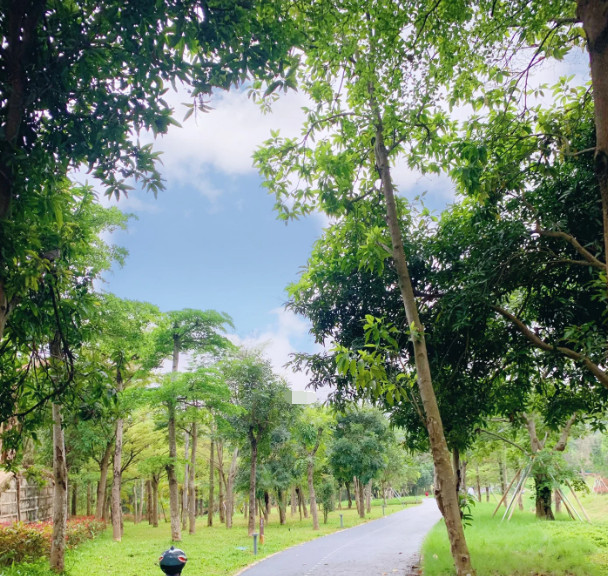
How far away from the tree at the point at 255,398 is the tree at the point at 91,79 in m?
17.0

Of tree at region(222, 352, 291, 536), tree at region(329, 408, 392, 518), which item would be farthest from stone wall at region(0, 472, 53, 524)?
tree at region(329, 408, 392, 518)

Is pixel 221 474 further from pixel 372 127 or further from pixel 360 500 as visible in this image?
pixel 372 127

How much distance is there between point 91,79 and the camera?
346 centimetres

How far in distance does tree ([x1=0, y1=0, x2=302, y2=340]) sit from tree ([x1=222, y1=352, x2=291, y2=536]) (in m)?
17.0

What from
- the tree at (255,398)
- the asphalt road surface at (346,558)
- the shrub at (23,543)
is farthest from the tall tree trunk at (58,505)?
the tree at (255,398)

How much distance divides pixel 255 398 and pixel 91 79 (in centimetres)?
1803

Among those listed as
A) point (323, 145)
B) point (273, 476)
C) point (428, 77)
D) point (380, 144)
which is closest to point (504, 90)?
point (428, 77)

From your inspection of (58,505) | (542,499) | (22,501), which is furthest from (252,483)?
(542,499)

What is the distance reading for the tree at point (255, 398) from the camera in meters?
20.2

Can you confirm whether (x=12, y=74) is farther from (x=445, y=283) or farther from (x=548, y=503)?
(x=548, y=503)

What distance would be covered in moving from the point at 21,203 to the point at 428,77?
5068mm

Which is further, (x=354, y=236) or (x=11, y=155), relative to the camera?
(x=354, y=236)

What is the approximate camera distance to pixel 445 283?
750 centimetres

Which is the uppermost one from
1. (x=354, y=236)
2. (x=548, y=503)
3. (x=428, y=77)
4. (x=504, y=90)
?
(x=428, y=77)
